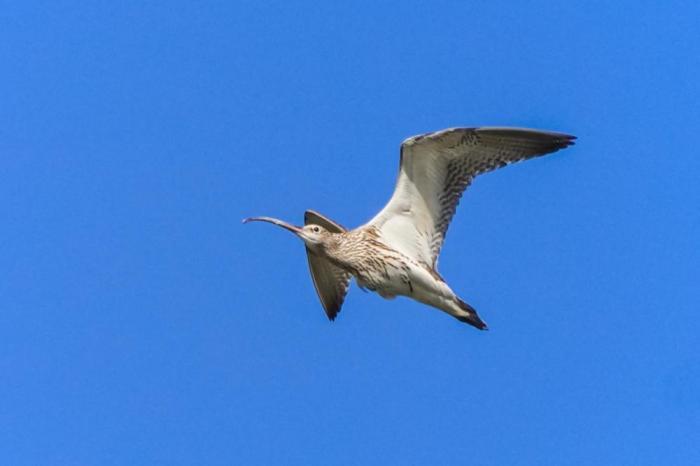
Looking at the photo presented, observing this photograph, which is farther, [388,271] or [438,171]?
[438,171]

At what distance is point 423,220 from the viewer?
48.2 feet

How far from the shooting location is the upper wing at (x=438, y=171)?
14.0 m

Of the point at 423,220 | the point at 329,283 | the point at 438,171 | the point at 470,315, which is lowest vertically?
the point at 470,315

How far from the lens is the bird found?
Result: 14070 mm

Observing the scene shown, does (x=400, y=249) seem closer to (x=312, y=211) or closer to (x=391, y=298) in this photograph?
(x=391, y=298)

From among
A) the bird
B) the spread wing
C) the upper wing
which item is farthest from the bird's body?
the spread wing

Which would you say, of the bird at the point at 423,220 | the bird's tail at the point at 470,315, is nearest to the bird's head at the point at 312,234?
the bird at the point at 423,220

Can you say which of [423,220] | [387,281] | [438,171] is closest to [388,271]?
[387,281]

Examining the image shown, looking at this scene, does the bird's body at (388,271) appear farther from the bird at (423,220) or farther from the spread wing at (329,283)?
the spread wing at (329,283)

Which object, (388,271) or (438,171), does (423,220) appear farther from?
(388,271)

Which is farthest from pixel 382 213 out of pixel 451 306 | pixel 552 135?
pixel 552 135

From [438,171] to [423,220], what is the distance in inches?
27.4

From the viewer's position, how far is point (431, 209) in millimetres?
14680

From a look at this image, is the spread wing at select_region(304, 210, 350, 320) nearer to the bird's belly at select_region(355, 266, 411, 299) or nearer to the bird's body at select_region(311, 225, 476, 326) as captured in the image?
the bird's body at select_region(311, 225, 476, 326)
